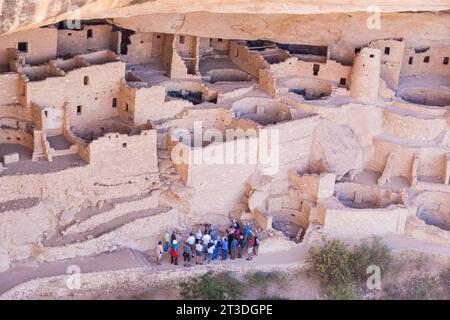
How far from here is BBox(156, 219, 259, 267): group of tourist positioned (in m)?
17.8

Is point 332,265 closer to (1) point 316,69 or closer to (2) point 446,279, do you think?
(2) point 446,279

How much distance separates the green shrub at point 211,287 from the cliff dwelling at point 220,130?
1.46 metres

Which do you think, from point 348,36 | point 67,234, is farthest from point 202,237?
point 348,36

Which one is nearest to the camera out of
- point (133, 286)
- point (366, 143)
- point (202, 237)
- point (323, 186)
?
point (133, 286)

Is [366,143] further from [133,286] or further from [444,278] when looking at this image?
[133,286]

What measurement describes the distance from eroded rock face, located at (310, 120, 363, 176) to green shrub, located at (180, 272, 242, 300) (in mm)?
3996

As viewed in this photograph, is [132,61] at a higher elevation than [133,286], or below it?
higher

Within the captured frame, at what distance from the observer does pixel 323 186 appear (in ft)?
64.3

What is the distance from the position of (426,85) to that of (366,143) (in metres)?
2.52

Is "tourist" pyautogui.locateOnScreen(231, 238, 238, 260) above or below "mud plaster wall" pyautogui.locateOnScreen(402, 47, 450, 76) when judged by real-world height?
below

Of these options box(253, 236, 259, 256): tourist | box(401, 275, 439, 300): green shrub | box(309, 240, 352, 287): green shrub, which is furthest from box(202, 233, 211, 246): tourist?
box(401, 275, 439, 300): green shrub

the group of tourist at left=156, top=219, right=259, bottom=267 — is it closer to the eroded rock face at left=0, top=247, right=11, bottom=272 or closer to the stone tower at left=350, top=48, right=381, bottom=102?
the eroded rock face at left=0, top=247, right=11, bottom=272

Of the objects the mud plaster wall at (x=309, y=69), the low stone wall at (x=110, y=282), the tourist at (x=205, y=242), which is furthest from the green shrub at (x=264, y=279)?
the mud plaster wall at (x=309, y=69)

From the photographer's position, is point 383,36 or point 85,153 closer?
point 85,153
